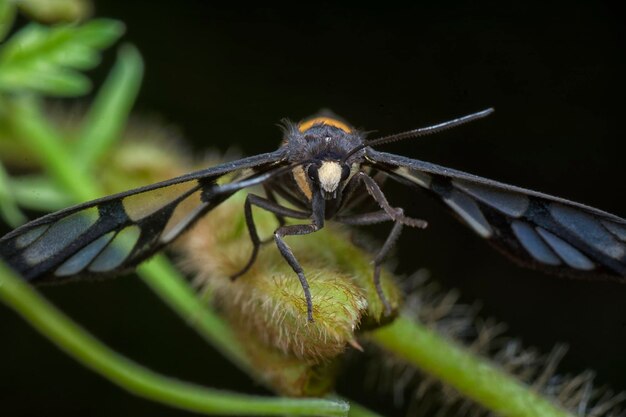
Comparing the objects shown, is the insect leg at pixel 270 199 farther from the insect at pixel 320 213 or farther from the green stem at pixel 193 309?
the green stem at pixel 193 309

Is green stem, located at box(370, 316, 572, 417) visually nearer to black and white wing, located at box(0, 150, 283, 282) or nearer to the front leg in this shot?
the front leg

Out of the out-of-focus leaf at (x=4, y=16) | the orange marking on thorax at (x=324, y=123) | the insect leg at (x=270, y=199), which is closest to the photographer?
the orange marking on thorax at (x=324, y=123)

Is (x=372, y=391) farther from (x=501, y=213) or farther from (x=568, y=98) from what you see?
(x=501, y=213)

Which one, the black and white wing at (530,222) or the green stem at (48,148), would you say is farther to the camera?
the green stem at (48,148)

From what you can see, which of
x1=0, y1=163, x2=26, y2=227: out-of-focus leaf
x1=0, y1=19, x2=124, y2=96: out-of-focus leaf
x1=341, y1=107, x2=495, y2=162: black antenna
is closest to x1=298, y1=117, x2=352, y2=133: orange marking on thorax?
x1=341, y1=107, x2=495, y2=162: black antenna

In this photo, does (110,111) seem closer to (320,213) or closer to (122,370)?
(122,370)

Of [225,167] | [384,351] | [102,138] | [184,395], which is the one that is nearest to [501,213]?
[384,351]

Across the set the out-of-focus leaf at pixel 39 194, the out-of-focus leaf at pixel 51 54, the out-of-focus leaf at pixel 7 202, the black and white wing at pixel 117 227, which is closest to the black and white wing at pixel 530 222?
the black and white wing at pixel 117 227
